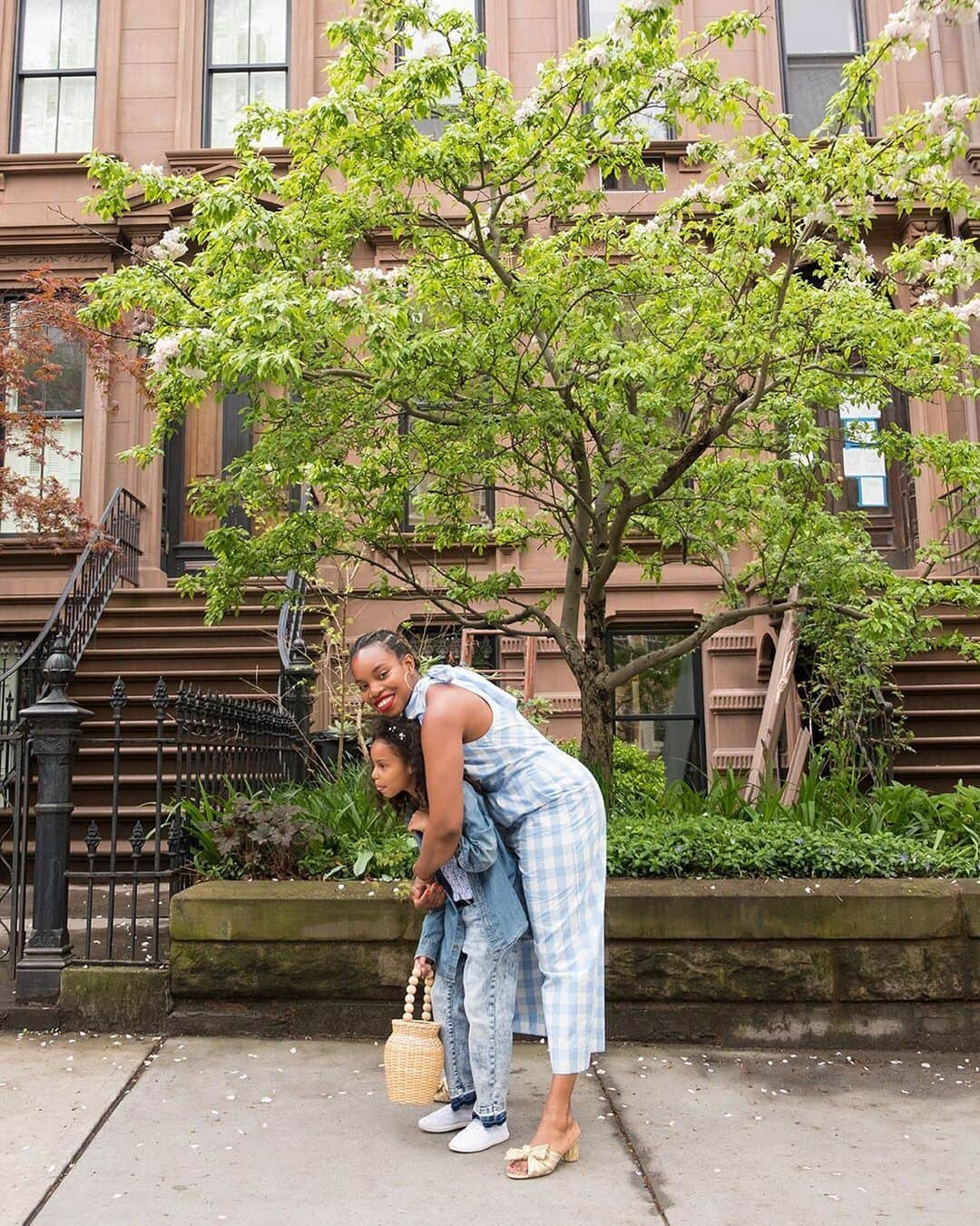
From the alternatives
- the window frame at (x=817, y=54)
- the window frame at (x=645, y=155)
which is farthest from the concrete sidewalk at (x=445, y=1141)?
the window frame at (x=817, y=54)

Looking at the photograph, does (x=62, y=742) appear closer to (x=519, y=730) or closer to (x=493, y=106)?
(x=519, y=730)

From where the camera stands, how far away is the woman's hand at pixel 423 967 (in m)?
3.80

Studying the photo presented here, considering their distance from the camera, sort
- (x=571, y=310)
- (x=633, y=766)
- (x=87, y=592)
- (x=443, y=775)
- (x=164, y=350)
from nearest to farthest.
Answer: (x=443, y=775) < (x=164, y=350) < (x=571, y=310) < (x=633, y=766) < (x=87, y=592)

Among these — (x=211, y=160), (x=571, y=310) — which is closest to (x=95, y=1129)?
(x=571, y=310)

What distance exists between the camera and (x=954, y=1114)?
421cm

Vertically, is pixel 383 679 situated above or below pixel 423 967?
above

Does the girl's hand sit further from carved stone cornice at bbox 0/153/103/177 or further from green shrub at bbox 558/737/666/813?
carved stone cornice at bbox 0/153/103/177

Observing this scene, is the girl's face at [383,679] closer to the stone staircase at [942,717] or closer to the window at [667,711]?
the stone staircase at [942,717]

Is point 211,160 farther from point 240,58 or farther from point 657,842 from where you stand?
point 657,842

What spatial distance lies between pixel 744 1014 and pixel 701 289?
3.64 m

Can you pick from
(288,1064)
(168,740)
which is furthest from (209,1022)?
(168,740)

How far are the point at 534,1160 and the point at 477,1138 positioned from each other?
27cm

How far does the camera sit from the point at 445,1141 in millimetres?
3852

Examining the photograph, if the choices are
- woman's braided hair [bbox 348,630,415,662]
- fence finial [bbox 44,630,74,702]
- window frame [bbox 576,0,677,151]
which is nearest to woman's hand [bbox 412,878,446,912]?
woman's braided hair [bbox 348,630,415,662]
